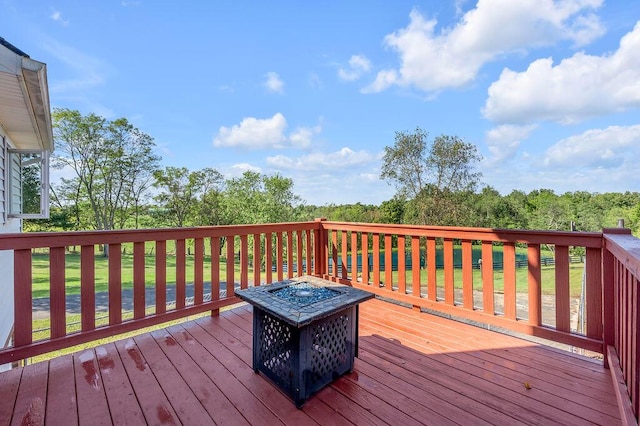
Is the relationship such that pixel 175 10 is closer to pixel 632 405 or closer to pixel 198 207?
pixel 632 405

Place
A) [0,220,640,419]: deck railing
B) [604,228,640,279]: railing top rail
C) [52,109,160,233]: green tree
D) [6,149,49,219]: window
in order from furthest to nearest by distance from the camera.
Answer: [52,109,160,233]: green tree
[6,149,49,219]: window
[0,220,640,419]: deck railing
[604,228,640,279]: railing top rail

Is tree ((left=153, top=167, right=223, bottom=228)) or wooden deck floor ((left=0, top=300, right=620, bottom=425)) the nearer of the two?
wooden deck floor ((left=0, top=300, right=620, bottom=425))

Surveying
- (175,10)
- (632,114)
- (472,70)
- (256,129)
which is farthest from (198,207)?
(632,114)

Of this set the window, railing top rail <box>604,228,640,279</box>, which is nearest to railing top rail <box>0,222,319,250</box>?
railing top rail <box>604,228,640,279</box>

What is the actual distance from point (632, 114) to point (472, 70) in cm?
856

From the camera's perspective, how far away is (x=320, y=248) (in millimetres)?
4000

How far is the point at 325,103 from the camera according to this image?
36.5 ft

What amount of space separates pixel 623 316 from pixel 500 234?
3.23 feet

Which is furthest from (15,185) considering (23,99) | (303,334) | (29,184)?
(303,334)

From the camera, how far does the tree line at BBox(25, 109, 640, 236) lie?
45.1 ft

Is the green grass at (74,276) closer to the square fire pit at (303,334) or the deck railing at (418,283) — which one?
the deck railing at (418,283)

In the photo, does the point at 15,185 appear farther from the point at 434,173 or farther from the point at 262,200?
the point at 434,173

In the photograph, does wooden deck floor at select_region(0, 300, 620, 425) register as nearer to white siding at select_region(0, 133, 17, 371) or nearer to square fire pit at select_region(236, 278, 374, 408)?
square fire pit at select_region(236, 278, 374, 408)

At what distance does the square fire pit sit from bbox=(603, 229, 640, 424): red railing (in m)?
1.27
